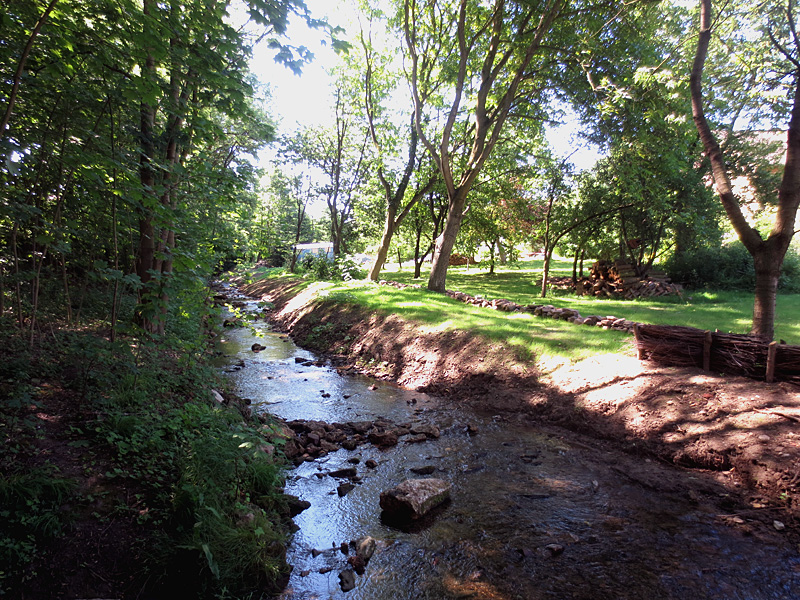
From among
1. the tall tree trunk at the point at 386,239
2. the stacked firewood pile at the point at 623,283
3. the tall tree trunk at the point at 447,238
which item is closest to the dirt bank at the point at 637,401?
the tall tree trunk at the point at 447,238

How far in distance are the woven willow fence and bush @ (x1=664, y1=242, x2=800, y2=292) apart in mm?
14586

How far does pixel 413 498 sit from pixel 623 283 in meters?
15.8

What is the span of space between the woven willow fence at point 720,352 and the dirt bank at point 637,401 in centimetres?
16

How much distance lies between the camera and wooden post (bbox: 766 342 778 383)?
5.28 metres

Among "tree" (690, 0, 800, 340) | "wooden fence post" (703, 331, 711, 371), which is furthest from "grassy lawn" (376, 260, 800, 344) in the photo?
"wooden fence post" (703, 331, 711, 371)

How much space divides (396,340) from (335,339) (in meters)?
2.46

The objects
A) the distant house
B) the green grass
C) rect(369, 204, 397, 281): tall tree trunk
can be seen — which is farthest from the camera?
the distant house

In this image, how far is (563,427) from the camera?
245 inches

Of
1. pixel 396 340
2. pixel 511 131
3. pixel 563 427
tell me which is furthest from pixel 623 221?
pixel 563 427

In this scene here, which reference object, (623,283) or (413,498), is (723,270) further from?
(413,498)

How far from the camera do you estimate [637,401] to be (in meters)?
5.84

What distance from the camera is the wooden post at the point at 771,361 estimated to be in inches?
208

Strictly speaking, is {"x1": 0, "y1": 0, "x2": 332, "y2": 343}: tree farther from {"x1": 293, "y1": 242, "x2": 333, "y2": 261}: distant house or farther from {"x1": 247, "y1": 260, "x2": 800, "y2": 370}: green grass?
{"x1": 293, "y1": 242, "x2": 333, "y2": 261}: distant house

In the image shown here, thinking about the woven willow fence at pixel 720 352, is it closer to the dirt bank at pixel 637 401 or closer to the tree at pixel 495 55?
the dirt bank at pixel 637 401
